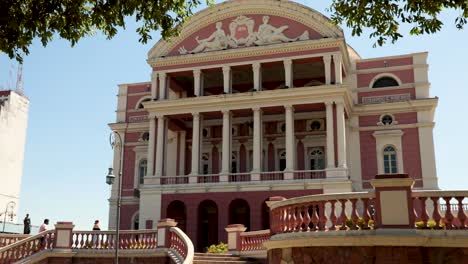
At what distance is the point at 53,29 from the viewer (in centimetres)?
1074

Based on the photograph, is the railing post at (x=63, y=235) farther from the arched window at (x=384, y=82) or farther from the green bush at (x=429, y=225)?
the arched window at (x=384, y=82)

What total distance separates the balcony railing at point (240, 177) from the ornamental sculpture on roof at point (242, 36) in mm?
8470

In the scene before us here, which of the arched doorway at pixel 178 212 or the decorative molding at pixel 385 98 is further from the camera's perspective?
the decorative molding at pixel 385 98

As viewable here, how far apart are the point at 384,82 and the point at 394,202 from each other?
26.7 metres

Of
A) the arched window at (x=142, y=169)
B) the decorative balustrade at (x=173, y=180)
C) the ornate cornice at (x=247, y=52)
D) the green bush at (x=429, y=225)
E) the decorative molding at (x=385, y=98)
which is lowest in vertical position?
the green bush at (x=429, y=225)

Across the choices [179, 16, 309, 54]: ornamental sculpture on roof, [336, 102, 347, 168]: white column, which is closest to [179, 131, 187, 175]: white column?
[179, 16, 309, 54]: ornamental sculpture on roof

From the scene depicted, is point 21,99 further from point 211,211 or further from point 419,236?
point 419,236

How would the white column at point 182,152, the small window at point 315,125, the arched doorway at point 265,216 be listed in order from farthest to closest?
the white column at point 182,152, the small window at point 315,125, the arched doorway at point 265,216

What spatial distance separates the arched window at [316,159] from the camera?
3438cm

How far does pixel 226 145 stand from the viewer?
32.4 metres

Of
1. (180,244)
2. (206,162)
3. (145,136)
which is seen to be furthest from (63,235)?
(145,136)

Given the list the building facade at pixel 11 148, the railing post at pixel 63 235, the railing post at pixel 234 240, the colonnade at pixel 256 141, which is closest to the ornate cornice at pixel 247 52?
the colonnade at pixel 256 141

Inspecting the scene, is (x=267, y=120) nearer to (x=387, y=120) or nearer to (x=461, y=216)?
(x=387, y=120)

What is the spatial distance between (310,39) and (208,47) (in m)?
6.86
